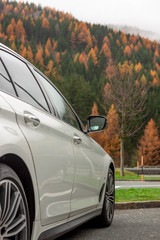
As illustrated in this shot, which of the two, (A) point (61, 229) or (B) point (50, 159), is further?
(A) point (61, 229)

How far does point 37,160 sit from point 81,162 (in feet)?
3.88

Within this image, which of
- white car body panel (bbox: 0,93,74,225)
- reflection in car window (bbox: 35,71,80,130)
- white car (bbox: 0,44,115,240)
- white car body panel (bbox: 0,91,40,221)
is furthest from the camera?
reflection in car window (bbox: 35,71,80,130)

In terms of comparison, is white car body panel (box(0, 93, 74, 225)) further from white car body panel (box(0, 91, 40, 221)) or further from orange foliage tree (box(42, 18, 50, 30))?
orange foliage tree (box(42, 18, 50, 30))

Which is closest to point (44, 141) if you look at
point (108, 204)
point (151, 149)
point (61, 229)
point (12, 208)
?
point (12, 208)

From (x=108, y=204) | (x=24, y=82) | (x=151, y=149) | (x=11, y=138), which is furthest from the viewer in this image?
(x=151, y=149)

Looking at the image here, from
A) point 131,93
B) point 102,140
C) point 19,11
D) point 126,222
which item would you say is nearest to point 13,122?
point 126,222

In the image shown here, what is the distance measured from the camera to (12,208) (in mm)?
2234

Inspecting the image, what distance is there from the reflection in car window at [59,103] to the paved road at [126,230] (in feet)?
4.45

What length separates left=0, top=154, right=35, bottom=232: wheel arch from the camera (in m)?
2.27

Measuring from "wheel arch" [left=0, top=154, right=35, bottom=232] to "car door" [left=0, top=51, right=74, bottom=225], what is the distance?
106 millimetres

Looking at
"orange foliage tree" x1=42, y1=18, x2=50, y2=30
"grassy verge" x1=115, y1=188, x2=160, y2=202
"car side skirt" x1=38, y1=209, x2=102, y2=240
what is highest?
"orange foliage tree" x1=42, y1=18, x2=50, y2=30

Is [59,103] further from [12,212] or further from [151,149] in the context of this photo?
[151,149]

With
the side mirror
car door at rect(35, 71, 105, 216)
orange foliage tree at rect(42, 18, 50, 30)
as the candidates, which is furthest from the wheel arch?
orange foliage tree at rect(42, 18, 50, 30)

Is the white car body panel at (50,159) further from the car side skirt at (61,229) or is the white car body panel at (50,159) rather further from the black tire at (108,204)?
the black tire at (108,204)
